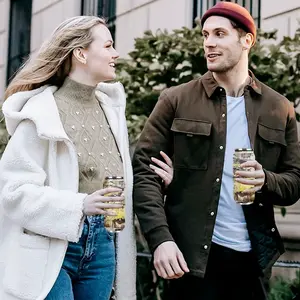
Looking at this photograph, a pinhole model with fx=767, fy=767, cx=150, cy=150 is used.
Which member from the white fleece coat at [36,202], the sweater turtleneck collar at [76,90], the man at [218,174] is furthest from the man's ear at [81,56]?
the man at [218,174]

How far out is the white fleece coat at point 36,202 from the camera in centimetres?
356

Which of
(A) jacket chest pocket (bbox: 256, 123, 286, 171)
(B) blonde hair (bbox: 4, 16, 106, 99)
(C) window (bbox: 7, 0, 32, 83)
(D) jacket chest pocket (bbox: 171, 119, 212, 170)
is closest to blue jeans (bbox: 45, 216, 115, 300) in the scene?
(D) jacket chest pocket (bbox: 171, 119, 212, 170)

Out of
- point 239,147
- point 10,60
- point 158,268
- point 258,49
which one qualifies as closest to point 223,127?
point 239,147

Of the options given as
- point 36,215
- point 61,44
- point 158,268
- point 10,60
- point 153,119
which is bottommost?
point 158,268

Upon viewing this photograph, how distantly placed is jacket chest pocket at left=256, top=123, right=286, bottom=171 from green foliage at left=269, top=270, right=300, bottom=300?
2.32 meters

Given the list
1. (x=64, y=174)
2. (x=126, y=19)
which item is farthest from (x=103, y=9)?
(x=64, y=174)

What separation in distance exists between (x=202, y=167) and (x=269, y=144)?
38cm

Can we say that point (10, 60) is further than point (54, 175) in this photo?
Yes

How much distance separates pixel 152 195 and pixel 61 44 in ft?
2.92

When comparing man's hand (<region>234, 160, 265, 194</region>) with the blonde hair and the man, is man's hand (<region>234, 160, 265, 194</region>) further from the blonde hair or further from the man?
the blonde hair

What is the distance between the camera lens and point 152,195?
151 inches

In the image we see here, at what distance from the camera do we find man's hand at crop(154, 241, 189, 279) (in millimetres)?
3676

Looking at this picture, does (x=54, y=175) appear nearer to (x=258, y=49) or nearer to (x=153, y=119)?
(x=153, y=119)

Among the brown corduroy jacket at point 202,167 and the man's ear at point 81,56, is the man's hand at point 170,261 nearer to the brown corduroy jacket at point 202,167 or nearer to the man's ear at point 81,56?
the brown corduroy jacket at point 202,167
